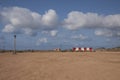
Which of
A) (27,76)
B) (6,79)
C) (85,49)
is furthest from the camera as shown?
(85,49)

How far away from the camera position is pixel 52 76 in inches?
666

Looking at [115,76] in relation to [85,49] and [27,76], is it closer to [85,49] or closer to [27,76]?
[27,76]

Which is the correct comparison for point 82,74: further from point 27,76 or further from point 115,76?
point 27,76

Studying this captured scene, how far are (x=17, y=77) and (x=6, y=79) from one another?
1.03 m

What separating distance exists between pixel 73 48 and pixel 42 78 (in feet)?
231

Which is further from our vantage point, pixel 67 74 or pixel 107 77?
pixel 67 74

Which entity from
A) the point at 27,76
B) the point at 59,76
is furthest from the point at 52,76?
the point at 27,76

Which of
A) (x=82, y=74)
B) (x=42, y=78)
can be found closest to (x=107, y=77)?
(x=82, y=74)

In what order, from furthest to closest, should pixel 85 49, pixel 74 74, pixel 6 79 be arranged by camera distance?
pixel 85 49
pixel 74 74
pixel 6 79

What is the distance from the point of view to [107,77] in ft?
55.1

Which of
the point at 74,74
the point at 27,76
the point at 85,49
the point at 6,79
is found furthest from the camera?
the point at 85,49

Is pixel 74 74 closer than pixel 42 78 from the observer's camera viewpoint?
No

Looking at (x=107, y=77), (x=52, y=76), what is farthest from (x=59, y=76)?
(x=107, y=77)

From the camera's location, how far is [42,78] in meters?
16.1
